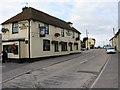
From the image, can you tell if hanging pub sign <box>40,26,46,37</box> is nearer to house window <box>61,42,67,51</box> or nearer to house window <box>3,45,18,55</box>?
house window <box>3,45,18,55</box>

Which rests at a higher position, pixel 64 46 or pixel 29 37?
pixel 29 37

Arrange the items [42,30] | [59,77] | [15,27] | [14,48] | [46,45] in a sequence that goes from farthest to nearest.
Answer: [46,45], [15,27], [42,30], [14,48], [59,77]

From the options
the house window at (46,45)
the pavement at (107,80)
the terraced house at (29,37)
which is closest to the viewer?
the pavement at (107,80)

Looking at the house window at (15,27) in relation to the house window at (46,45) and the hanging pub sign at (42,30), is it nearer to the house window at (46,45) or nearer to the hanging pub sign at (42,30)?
the hanging pub sign at (42,30)

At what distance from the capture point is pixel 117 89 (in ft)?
26.3

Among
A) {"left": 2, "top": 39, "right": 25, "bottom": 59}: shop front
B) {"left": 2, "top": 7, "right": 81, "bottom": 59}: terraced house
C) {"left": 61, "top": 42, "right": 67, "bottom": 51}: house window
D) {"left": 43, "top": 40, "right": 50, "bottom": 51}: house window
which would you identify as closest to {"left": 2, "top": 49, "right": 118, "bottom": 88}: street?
{"left": 2, "top": 39, "right": 25, "bottom": 59}: shop front

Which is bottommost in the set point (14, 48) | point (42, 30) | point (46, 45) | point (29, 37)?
point (14, 48)

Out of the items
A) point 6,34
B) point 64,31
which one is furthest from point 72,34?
point 6,34

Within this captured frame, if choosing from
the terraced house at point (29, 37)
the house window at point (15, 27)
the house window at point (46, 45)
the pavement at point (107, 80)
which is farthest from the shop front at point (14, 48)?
the pavement at point (107, 80)

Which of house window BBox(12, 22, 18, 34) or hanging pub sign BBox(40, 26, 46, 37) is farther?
house window BBox(12, 22, 18, 34)

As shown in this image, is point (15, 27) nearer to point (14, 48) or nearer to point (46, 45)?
point (14, 48)

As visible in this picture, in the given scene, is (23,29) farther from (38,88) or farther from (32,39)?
(38,88)

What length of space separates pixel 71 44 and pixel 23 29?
15.7 m

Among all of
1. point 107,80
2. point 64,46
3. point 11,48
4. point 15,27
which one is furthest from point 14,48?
point 107,80
